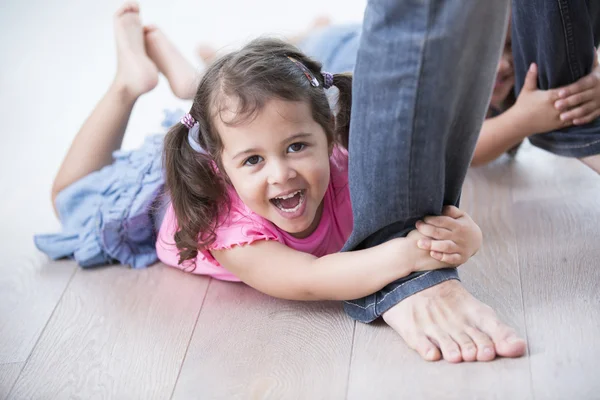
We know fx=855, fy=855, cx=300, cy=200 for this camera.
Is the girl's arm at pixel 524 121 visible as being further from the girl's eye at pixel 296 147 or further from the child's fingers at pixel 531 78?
the girl's eye at pixel 296 147

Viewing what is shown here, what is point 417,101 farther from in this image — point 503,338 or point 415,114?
point 503,338

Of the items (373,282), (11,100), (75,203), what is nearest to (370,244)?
(373,282)

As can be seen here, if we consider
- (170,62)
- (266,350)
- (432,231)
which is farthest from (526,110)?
(170,62)

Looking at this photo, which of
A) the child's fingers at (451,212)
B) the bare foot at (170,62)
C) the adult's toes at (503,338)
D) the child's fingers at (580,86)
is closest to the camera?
the adult's toes at (503,338)

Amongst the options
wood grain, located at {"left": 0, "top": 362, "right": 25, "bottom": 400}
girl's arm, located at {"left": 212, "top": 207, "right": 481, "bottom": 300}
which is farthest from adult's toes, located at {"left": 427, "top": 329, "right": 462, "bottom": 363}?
wood grain, located at {"left": 0, "top": 362, "right": 25, "bottom": 400}

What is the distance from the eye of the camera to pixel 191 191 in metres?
1.41

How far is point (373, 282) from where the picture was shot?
1.27 meters

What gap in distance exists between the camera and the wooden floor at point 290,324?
1167mm

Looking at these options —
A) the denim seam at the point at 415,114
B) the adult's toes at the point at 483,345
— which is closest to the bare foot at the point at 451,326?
the adult's toes at the point at 483,345

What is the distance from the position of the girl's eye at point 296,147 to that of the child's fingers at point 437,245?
24 cm

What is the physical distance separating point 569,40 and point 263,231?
0.62m

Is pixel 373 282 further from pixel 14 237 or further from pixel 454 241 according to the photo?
pixel 14 237

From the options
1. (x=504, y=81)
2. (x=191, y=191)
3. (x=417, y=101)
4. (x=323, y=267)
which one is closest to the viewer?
(x=417, y=101)

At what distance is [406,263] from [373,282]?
59mm
